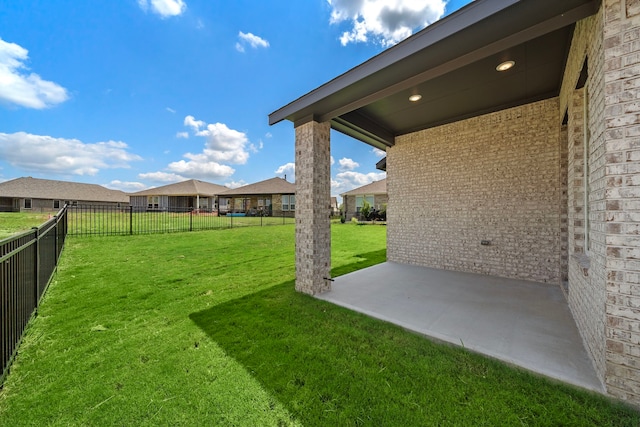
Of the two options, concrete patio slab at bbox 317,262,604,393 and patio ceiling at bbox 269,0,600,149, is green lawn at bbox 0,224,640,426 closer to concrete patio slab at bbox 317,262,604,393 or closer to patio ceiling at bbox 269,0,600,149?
concrete patio slab at bbox 317,262,604,393

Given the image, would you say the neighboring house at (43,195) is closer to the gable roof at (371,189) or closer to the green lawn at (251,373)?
the gable roof at (371,189)

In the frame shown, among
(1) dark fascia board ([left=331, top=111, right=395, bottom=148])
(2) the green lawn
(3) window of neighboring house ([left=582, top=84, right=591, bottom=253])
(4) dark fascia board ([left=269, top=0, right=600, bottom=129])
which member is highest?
(1) dark fascia board ([left=331, top=111, right=395, bottom=148])

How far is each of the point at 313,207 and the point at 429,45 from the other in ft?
8.94

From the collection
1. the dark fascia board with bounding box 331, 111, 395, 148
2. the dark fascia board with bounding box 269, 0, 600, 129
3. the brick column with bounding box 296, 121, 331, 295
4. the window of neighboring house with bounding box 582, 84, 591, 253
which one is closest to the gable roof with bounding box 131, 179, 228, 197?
the dark fascia board with bounding box 331, 111, 395, 148

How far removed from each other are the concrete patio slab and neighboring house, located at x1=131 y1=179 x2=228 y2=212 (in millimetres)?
28224

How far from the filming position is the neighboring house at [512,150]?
5.81 feet

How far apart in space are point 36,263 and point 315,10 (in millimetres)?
9386

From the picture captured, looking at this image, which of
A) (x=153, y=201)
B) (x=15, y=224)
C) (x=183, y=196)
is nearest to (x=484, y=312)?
(x=15, y=224)

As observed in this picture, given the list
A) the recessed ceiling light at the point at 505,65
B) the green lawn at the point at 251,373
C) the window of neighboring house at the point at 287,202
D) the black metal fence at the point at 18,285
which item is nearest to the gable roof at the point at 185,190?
the window of neighboring house at the point at 287,202

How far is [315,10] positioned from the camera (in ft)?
25.3

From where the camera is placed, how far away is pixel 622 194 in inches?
68.6

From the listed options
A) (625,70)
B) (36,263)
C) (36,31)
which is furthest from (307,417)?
(36,31)

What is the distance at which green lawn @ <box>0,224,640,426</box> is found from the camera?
1731mm

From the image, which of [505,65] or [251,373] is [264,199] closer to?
[505,65]
